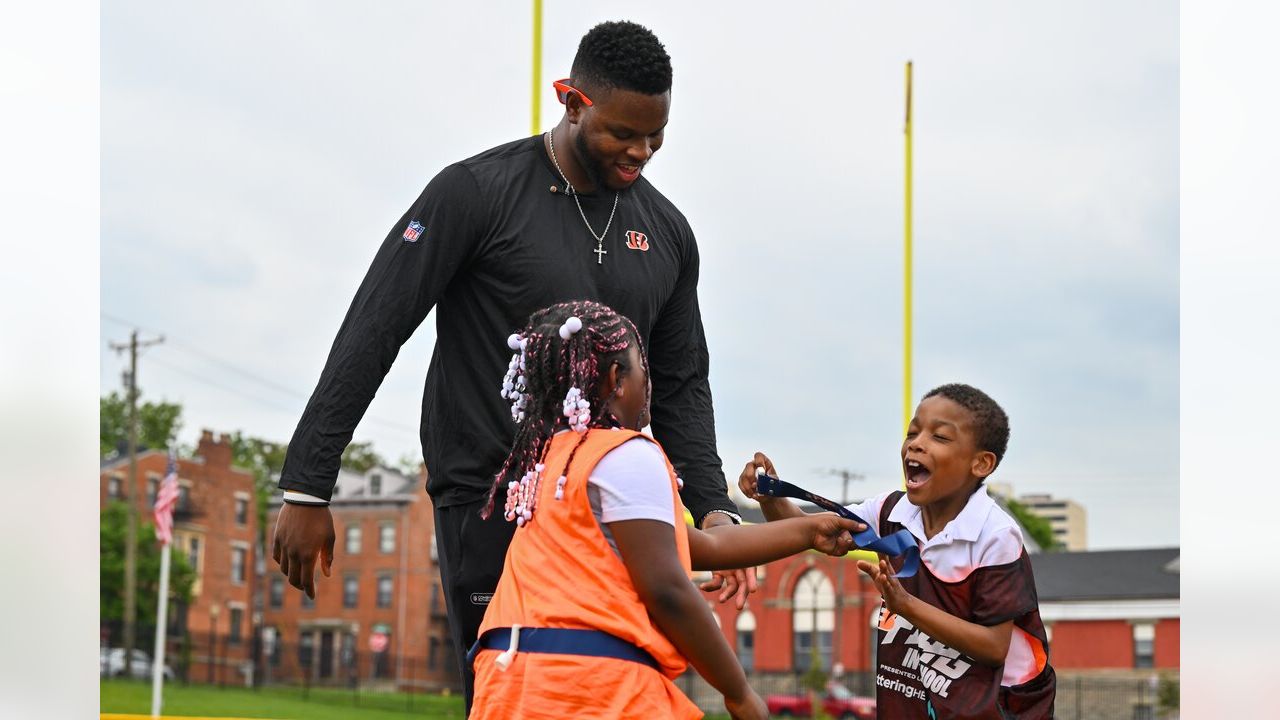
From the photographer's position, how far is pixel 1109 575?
51312 millimetres

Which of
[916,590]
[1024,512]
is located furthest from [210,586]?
[916,590]

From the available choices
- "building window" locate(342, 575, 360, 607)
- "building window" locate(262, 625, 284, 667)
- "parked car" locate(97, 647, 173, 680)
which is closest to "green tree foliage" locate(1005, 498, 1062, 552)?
"building window" locate(342, 575, 360, 607)

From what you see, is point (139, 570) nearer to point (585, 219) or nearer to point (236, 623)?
point (236, 623)

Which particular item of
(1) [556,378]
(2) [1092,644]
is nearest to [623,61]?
(1) [556,378]

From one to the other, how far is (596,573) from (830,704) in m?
43.5

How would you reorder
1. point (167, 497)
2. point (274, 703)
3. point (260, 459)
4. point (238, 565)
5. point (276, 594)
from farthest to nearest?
point (260, 459) < point (276, 594) < point (238, 565) < point (274, 703) < point (167, 497)

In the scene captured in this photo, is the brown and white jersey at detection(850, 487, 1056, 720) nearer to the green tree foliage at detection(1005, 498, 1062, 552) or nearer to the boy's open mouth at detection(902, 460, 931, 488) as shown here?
the boy's open mouth at detection(902, 460, 931, 488)

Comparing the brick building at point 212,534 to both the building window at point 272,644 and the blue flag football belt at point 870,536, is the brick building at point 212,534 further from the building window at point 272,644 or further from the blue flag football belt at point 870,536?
the blue flag football belt at point 870,536

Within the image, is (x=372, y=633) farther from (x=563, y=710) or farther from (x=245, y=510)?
(x=563, y=710)

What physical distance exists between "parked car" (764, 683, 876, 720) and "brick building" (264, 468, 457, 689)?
41.3ft

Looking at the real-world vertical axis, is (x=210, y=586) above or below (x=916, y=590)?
below

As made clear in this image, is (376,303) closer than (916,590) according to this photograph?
Yes

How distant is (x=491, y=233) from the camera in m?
2.88

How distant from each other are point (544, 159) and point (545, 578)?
948mm
